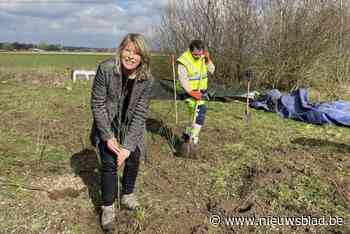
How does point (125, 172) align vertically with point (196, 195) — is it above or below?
above

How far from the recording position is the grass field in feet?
10.1

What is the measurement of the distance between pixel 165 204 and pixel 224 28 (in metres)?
8.22

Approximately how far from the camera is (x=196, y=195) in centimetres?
362

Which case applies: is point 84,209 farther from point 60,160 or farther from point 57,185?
point 60,160

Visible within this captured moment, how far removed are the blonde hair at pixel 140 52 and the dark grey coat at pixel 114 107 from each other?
46 mm

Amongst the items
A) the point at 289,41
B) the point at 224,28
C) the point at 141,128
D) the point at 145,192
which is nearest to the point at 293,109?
the point at 289,41

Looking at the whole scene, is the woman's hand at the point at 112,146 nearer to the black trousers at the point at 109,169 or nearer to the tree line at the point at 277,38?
the black trousers at the point at 109,169

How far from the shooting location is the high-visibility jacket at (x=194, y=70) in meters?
4.70

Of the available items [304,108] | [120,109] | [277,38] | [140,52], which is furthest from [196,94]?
[277,38]

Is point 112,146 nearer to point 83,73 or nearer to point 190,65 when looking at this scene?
point 190,65

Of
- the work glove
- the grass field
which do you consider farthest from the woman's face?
the work glove

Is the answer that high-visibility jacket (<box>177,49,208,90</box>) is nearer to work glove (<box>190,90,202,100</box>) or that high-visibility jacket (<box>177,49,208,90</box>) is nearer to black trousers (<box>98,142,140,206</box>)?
work glove (<box>190,90,202,100</box>)

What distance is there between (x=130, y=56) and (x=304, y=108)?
18.4ft

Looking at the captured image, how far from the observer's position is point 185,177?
4043 millimetres
